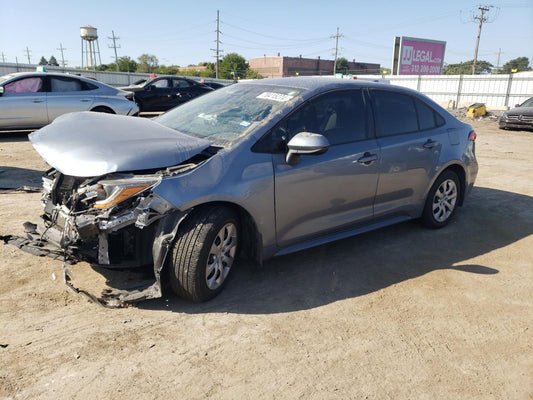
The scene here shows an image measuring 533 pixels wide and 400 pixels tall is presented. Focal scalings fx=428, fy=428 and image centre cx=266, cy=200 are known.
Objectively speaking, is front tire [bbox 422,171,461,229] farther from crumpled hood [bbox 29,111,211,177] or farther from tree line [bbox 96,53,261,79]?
Result: tree line [bbox 96,53,261,79]

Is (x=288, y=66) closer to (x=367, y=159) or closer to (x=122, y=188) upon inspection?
(x=367, y=159)

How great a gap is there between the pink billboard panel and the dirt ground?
47.2 metres

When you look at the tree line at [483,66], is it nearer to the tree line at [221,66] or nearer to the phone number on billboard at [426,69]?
the tree line at [221,66]

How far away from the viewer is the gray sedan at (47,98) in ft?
31.5

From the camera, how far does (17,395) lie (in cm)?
228

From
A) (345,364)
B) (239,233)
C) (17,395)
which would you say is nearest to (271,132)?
(239,233)

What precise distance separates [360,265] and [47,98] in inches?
352

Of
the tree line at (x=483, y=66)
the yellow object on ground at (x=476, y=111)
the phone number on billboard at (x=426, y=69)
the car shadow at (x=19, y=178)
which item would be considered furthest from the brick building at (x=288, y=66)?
the car shadow at (x=19, y=178)

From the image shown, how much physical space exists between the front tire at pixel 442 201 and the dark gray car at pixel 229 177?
1.05 ft

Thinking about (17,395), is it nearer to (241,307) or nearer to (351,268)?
(241,307)

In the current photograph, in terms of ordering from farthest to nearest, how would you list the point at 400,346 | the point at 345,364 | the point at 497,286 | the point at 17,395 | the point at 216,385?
1. the point at 497,286
2. the point at 400,346
3. the point at 345,364
4. the point at 216,385
5. the point at 17,395

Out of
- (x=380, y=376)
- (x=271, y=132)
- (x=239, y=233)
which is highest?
(x=271, y=132)

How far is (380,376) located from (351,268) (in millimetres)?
1491

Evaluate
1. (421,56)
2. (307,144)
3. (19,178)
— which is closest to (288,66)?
(421,56)
